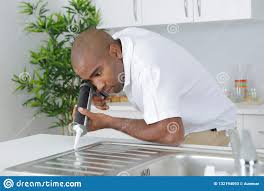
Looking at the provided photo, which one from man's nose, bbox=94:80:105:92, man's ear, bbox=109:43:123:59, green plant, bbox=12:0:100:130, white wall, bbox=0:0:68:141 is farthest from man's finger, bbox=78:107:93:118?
white wall, bbox=0:0:68:141

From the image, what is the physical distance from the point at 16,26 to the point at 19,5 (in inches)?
7.2

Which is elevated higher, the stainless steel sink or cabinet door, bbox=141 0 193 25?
cabinet door, bbox=141 0 193 25

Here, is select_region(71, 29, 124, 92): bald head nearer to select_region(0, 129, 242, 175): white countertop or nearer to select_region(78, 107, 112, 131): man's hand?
select_region(78, 107, 112, 131): man's hand

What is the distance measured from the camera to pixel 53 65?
364cm

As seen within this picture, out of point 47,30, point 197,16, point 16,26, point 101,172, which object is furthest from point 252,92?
point 101,172

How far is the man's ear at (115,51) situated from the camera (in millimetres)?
1724

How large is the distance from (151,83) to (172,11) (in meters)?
1.96

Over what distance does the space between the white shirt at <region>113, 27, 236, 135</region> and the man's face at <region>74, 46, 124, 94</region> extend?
0.12ft

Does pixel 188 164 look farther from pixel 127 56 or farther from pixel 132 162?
pixel 127 56

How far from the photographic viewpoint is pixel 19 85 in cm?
374

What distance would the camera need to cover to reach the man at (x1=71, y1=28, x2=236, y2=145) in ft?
5.26

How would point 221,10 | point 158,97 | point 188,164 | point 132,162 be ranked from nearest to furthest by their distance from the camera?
point 132,162 → point 188,164 → point 158,97 → point 221,10

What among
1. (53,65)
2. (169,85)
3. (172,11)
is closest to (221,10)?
(172,11)
